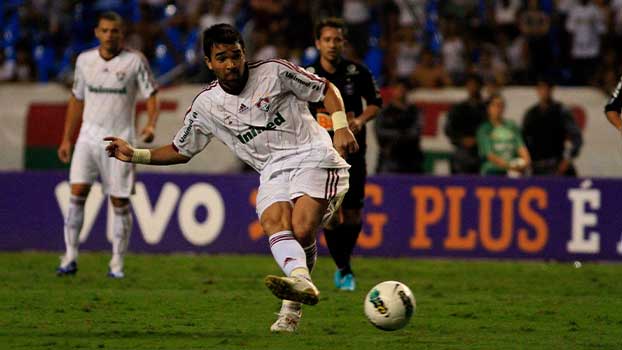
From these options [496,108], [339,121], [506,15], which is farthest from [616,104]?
[506,15]

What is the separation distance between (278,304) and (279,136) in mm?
2271

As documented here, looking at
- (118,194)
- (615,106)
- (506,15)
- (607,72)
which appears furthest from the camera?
(506,15)

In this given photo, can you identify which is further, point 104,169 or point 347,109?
point 104,169

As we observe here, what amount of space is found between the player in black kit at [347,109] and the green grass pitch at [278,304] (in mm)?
396

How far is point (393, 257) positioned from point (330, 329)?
7.12 metres

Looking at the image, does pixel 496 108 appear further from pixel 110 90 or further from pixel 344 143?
pixel 344 143

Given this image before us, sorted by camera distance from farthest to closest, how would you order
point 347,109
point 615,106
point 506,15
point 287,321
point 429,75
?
point 506,15
point 429,75
point 347,109
point 615,106
point 287,321

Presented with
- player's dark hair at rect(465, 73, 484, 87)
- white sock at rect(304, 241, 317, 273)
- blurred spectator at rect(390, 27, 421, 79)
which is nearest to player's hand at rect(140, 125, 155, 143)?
white sock at rect(304, 241, 317, 273)

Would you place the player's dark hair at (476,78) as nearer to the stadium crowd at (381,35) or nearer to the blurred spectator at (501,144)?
the blurred spectator at (501,144)

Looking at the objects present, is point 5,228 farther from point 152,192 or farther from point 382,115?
point 382,115

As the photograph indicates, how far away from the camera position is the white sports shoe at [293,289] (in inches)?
272

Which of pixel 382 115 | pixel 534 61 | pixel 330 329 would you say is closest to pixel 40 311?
pixel 330 329

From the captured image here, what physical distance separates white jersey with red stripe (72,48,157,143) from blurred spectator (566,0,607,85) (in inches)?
325

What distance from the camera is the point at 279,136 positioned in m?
7.86
